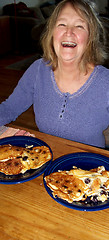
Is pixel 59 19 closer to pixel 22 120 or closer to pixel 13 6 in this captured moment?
pixel 22 120

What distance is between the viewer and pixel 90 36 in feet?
4.30

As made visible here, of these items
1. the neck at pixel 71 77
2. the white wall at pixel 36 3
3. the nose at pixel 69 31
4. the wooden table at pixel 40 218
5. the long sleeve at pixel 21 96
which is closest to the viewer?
the wooden table at pixel 40 218

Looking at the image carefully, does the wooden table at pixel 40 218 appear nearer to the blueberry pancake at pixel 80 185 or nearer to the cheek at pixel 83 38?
the blueberry pancake at pixel 80 185

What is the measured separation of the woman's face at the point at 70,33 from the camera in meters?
1.26

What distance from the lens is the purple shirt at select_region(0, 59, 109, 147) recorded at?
1.32 m

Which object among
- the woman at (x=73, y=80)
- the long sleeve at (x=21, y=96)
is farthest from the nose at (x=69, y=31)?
the long sleeve at (x=21, y=96)

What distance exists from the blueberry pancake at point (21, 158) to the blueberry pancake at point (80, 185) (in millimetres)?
A: 106

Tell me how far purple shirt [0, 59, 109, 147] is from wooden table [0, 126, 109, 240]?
508mm

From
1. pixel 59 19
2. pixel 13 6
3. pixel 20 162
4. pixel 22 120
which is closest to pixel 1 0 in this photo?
pixel 13 6

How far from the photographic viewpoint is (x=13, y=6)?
16.9ft

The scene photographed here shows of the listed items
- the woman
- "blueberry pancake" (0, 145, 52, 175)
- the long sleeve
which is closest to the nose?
the woman

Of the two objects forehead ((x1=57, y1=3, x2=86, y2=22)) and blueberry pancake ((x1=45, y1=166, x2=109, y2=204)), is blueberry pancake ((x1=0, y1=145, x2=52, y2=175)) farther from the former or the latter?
forehead ((x1=57, y1=3, x2=86, y2=22))

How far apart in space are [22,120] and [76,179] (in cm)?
230

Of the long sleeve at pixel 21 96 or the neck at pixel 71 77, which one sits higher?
the neck at pixel 71 77
